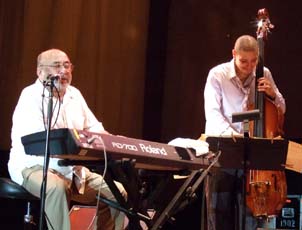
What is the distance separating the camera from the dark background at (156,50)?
4875 mm

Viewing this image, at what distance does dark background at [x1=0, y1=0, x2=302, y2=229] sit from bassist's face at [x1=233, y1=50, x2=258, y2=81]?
114 centimetres

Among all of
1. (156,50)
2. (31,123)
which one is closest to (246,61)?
(31,123)

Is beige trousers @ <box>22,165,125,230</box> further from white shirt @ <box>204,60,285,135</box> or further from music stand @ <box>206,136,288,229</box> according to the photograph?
white shirt @ <box>204,60,285,135</box>

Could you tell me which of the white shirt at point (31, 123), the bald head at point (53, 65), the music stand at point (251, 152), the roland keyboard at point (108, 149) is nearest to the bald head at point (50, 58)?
the bald head at point (53, 65)

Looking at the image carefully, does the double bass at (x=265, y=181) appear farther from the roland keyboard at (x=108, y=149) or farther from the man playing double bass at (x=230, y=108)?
the roland keyboard at (x=108, y=149)

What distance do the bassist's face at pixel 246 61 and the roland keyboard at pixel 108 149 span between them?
1.15 metres

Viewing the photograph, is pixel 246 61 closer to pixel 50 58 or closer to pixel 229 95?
pixel 229 95

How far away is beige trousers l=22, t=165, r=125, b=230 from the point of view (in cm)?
319

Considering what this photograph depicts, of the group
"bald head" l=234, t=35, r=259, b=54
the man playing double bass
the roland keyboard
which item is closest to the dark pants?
the man playing double bass

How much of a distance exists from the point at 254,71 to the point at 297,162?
68cm

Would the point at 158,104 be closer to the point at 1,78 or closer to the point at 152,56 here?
the point at 152,56

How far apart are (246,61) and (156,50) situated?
1.81m

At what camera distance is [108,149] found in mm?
2564

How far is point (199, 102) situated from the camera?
5414 mm
